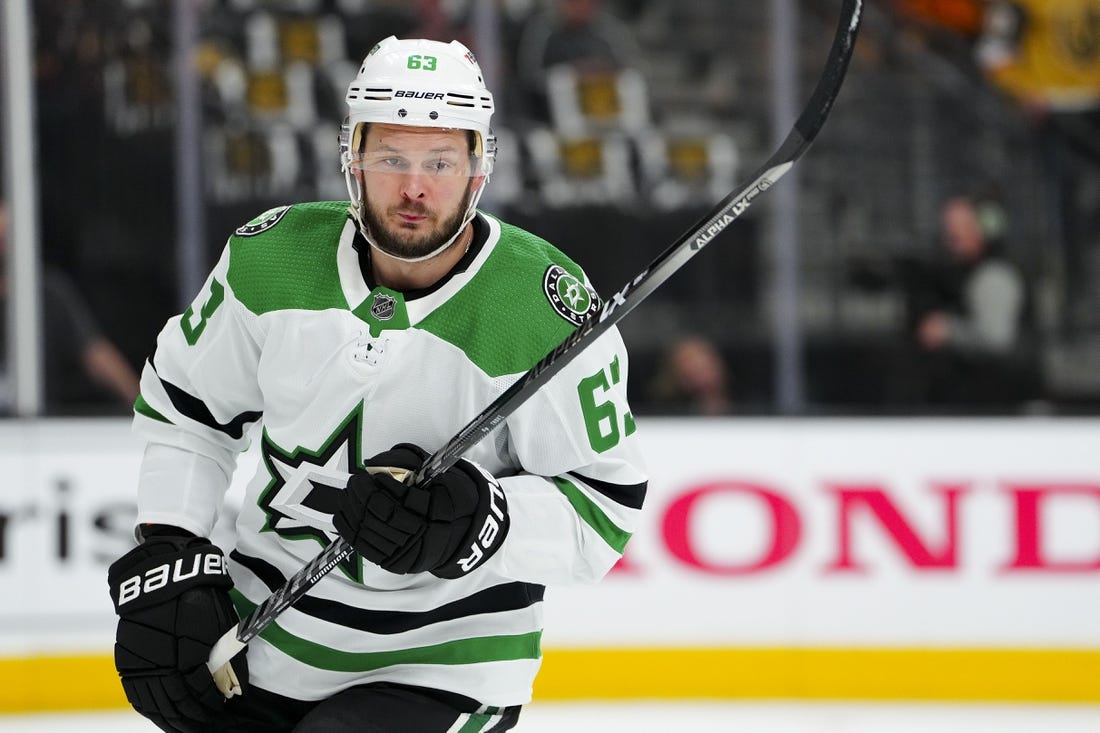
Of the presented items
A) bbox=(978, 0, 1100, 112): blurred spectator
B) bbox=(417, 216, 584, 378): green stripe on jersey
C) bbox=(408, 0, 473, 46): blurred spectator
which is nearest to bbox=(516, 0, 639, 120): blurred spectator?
bbox=(408, 0, 473, 46): blurred spectator

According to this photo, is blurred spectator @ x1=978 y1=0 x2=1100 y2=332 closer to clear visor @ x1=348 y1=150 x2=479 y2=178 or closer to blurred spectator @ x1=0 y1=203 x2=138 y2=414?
blurred spectator @ x1=0 y1=203 x2=138 y2=414

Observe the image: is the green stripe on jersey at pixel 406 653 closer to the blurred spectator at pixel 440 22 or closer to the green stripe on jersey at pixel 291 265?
the green stripe on jersey at pixel 291 265

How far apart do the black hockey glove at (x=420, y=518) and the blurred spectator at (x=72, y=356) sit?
2.29 metres

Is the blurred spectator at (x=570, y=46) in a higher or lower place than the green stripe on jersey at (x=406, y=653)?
higher

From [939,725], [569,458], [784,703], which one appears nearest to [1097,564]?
[939,725]

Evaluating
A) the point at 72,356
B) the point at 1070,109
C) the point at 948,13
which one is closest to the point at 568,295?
the point at 72,356

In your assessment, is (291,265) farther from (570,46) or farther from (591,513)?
(570,46)

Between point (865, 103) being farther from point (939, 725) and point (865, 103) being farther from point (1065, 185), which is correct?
point (939, 725)

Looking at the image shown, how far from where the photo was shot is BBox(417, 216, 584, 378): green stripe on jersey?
1.51m

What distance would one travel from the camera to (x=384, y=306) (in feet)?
5.01

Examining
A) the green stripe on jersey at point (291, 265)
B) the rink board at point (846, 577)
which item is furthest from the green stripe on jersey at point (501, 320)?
the rink board at point (846, 577)

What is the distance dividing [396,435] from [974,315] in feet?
8.95

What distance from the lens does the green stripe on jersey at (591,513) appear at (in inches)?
59.7

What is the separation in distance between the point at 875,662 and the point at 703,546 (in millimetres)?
464
